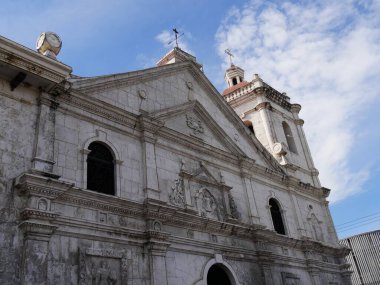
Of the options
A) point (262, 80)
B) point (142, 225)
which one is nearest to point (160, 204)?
point (142, 225)

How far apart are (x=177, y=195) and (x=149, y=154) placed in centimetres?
152

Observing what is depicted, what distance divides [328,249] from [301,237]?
82.5 inches

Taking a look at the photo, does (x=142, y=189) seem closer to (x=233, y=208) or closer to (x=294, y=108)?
(x=233, y=208)

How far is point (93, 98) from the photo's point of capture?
39.1ft

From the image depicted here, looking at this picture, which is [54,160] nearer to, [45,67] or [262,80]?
[45,67]

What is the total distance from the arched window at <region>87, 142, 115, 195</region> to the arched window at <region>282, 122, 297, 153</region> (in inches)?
489

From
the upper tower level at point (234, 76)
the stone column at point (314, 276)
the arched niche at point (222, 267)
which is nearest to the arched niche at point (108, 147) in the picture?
the arched niche at point (222, 267)

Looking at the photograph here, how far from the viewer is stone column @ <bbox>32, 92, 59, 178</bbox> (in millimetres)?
9762

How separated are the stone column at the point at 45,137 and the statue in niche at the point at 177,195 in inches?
156

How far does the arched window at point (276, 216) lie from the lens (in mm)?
16594

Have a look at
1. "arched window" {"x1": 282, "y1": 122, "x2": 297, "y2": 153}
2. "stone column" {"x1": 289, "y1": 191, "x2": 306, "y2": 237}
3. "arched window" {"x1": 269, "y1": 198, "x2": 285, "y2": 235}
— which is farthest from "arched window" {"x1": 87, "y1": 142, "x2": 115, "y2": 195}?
"arched window" {"x1": 282, "y1": 122, "x2": 297, "y2": 153}

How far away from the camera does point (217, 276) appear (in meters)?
13.0

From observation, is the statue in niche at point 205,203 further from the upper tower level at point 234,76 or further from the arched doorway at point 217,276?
the upper tower level at point 234,76

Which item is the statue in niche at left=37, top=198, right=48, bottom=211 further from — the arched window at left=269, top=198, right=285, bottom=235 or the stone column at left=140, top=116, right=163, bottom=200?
the arched window at left=269, top=198, right=285, bottom=235
